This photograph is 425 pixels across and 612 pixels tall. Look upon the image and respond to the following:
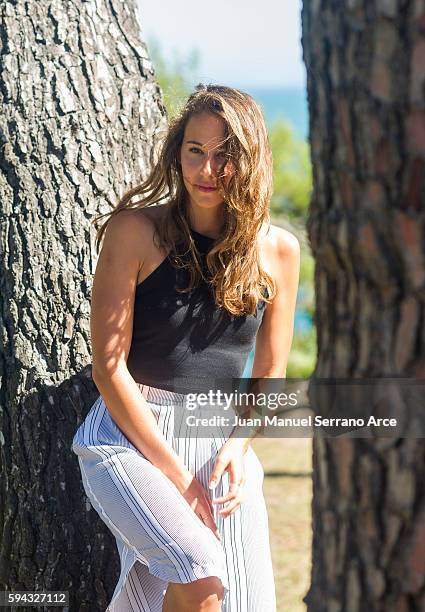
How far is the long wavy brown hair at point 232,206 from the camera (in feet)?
9.35

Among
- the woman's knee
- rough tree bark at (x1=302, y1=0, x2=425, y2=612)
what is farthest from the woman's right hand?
rough tree bark at (x1=302, y1=0, x2=425, y2=612)

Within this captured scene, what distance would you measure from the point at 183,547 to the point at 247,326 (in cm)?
78

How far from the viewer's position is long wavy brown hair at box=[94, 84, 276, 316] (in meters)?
2.85

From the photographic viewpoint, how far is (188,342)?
2.96 m

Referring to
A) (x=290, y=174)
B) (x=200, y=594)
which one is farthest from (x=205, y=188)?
(x=290, y=174)

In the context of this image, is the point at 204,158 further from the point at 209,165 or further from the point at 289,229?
the point at 289,229

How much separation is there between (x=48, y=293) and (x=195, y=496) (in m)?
0.99

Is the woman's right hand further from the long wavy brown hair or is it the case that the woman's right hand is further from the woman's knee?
the long wavy brown hair

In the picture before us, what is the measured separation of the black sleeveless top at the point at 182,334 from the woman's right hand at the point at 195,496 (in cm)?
31

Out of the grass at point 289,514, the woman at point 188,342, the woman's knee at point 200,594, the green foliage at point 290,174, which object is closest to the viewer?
the woman's knee at point 200,594

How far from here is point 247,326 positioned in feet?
9.93

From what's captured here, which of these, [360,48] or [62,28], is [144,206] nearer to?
[62,28]

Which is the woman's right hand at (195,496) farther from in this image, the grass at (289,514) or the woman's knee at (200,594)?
the grass at (289,514)

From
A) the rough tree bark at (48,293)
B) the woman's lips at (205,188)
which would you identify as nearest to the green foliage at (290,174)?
the rough tree bark at (48,293)
